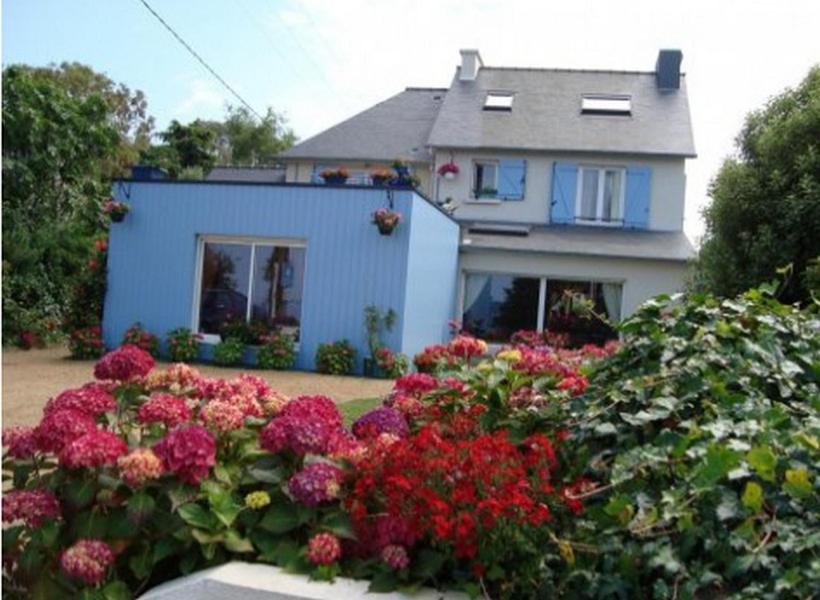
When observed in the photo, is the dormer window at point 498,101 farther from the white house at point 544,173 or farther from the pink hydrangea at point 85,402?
the pink hydrangea at point 85,402

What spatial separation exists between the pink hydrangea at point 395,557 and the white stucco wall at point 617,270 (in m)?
15.1

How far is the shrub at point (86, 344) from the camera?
41.9 feet

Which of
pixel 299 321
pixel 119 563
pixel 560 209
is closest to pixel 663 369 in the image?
pixel 119 563

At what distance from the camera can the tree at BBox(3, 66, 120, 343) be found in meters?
15.5

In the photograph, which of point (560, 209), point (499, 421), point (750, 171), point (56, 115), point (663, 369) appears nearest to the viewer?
point (663, 369)

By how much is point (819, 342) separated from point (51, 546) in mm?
2752

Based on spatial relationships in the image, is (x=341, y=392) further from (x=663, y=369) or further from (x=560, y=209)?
(x=560, y=209)

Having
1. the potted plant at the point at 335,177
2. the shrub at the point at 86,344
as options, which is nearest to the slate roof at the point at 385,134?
the potted plant at the point at 335,177

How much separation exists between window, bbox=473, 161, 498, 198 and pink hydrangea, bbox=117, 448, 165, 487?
18402 mm

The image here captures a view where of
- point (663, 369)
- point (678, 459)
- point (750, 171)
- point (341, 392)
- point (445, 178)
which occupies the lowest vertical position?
point (341, 392)

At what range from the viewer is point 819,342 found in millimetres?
3053

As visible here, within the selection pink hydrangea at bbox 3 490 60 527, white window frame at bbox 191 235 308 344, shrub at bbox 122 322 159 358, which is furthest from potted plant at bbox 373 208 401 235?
pink hydrangea at bbox 3 490 60 527

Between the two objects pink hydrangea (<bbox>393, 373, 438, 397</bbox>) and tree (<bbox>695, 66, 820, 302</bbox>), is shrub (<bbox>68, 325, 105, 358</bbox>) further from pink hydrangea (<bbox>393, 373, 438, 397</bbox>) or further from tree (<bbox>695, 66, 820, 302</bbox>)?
pink hydrangea (<bbox>393, 373, 438, 397</bbox>)

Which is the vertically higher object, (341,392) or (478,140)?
(478,140)
